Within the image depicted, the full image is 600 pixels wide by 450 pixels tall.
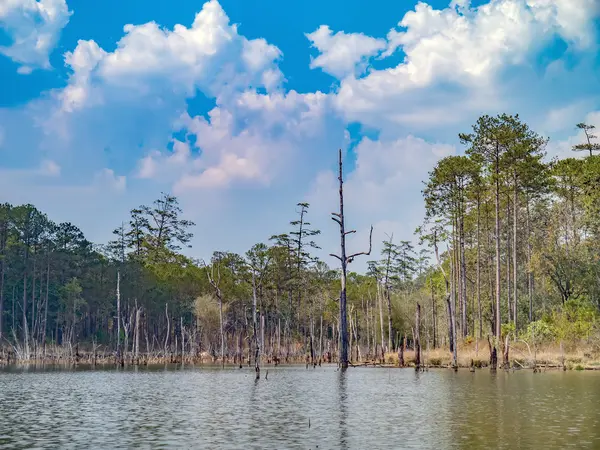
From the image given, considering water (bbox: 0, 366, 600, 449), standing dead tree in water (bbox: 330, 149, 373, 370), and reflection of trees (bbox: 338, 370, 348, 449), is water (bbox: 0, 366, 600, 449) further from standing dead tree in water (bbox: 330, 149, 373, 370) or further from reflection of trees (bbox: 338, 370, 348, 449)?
standing dead tree in water (bbox: 330, 149, 373, 370)

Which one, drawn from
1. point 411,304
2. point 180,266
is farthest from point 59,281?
point 411,304

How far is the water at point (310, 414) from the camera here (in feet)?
49.9

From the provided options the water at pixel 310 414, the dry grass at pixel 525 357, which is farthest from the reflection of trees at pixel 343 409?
the dry grass at pixel 525 357

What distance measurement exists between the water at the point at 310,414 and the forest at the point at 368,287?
7.92 meters

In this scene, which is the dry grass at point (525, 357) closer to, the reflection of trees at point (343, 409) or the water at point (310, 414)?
the water at point (310, 414)

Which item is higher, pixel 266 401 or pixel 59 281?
pixel 59 281

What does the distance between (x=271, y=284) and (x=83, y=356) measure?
22.0m

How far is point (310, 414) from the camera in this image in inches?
798

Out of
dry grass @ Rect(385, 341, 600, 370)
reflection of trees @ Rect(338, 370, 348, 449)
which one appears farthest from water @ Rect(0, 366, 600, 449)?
dry grass @ Rect(385, 341, 600, 370)

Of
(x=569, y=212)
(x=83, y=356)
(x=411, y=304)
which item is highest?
(x=569, y=212)

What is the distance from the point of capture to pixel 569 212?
55.3m

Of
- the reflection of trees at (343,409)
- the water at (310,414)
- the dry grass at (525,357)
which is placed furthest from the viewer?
the dry grass at (525,357)

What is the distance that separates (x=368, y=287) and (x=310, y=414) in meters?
62.7

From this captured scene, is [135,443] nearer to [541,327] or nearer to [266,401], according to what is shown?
[266,401]
